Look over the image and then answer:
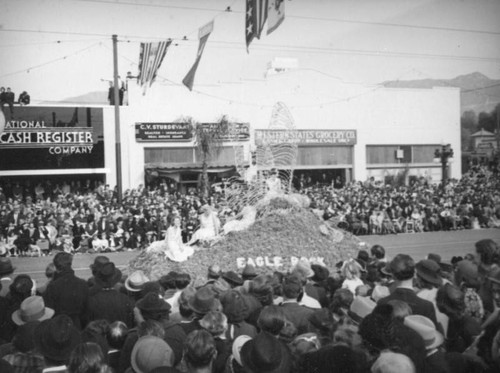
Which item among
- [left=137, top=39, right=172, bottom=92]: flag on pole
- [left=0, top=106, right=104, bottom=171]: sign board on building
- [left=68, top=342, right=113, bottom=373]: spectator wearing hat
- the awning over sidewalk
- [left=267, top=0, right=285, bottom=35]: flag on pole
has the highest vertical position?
[left=137, top=39, right=172, bottom=92]: flag on pole

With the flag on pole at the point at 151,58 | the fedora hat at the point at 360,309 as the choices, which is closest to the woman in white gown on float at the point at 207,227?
the fedora hat at the point at 360,309

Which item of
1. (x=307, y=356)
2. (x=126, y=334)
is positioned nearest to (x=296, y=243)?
(x=126, y=334)

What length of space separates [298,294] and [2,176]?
2843cm

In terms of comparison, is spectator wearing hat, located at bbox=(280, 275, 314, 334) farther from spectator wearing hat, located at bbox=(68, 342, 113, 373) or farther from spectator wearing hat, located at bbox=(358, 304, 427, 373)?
spectator wearing hat, located at bbox=(68, 342, 113, 373)

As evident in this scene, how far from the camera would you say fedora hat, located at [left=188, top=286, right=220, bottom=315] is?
4539 millimetres

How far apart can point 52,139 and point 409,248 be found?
69.0 ft

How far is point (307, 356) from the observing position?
316cm

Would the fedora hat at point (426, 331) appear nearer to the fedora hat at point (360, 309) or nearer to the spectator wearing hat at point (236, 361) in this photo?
the fedora hat at point (360, 309)

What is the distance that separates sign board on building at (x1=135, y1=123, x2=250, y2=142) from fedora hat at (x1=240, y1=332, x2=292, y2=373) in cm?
3087

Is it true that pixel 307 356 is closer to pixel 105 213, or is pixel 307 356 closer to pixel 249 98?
pixel 105 213

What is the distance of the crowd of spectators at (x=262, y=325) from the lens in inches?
129

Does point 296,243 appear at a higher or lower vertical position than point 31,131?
lower

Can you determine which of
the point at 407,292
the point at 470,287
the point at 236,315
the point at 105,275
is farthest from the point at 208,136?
the point at 407,292

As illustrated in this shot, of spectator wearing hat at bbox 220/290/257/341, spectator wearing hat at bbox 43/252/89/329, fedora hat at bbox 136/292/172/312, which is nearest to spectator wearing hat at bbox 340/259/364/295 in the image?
spectator wearing hat at bbox 220/290/257/341
